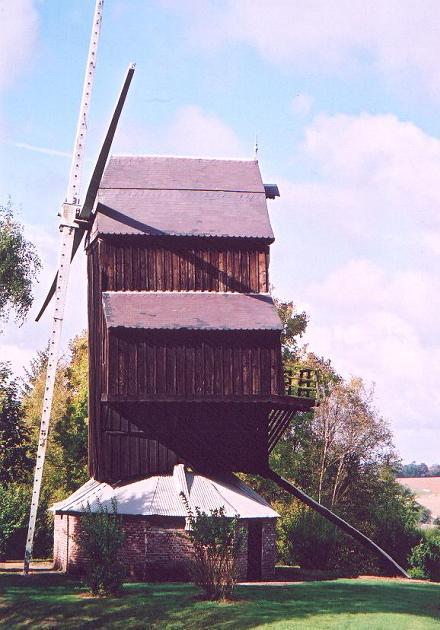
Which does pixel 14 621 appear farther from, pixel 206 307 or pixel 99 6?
pixel 99 6

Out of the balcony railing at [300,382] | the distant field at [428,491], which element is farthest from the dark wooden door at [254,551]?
the distant field at [428,491]

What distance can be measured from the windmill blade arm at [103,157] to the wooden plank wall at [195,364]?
493 centimetres

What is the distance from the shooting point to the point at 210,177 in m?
31.0

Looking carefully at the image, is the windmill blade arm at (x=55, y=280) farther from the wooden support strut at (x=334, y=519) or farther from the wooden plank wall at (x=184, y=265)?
the wooden support strut at (x=334, y=519)

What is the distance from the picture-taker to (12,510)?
111 ft

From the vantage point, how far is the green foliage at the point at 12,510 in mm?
32812

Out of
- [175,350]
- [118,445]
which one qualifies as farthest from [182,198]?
[118,445]

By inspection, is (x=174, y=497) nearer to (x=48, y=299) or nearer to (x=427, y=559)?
(x=48, y=299)

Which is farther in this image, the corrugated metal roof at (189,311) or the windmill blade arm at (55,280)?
the windmill blade arm at (55,280)

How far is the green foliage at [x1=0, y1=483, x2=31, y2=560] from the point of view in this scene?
3281 centimetres

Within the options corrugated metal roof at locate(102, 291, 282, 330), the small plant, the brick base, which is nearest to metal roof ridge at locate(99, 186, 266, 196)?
corrugated metal roof at locate(102, 291, 282, 330)

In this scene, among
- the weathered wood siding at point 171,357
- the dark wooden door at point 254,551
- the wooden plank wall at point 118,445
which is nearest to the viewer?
the weathered wood siding at point 171,357

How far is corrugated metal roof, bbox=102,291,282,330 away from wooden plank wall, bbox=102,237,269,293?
0.33 metres

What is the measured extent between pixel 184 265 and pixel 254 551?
9604 millimetres
